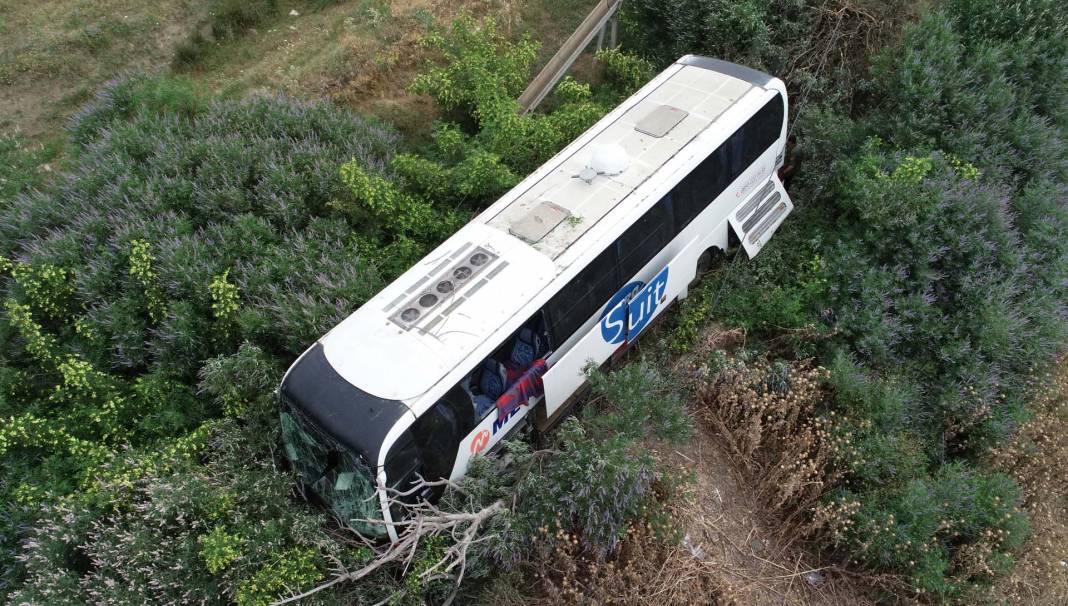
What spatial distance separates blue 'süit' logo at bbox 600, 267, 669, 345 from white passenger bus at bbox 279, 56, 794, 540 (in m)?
0.02

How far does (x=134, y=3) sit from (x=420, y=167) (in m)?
8.78

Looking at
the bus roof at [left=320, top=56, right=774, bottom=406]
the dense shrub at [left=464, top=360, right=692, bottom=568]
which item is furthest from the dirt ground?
the bus roof at [left=320, top=56, right=774, bottom=406]

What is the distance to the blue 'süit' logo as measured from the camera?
7.58m

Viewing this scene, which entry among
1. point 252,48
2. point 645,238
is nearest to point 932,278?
point 645,238

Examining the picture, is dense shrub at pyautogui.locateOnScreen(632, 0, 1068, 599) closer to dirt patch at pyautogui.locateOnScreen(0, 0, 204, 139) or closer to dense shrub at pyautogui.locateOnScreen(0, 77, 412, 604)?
dense shrub at pyautogui.locateOnScreen(0, 77, 412, 604)

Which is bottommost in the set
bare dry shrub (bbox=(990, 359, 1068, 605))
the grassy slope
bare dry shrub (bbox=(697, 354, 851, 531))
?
bare dry shrub (bbox=(990, 359, 1068, 605))

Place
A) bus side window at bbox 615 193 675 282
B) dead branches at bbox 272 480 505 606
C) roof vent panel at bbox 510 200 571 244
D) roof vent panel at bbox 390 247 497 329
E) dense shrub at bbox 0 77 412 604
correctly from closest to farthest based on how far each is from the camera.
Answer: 1. dead branches at bbox 272 480 505 606
2. dense shrub at bbox 0 77 412 604
3. roof vent panel at bbox 390 247 497 329
4. roof vent panel at bbox 510 200 571 244
5. bus side window at bbox 615 193 675 282

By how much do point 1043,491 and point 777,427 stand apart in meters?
3.35

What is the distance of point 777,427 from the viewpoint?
24.4 ft

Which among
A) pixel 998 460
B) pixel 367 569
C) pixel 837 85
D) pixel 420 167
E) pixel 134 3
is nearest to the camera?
pixel 367 569

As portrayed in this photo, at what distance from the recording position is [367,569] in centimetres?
583

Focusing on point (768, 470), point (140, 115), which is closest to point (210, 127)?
point (140, 115)

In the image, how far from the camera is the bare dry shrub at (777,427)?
23.7 feet

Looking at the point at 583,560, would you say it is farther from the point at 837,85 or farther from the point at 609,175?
the point at 837,85
